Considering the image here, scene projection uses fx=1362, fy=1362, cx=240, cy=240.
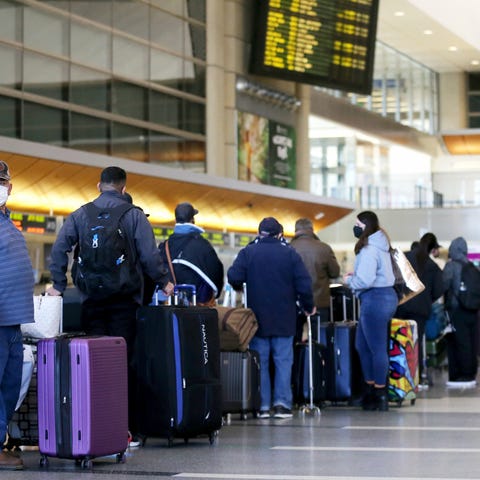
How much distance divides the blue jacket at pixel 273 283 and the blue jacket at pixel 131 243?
2.60m

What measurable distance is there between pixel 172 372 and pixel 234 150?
18.0 metres

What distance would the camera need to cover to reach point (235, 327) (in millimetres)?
10234

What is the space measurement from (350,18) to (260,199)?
16.1 feet

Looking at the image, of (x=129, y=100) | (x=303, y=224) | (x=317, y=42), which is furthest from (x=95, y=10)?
(x=303, y=224)

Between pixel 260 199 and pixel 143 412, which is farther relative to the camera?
pixel 260 199

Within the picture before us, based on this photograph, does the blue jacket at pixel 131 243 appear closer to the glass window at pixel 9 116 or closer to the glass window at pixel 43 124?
the glass window at pixel 9 116

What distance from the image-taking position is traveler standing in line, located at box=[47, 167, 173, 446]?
8.05 m

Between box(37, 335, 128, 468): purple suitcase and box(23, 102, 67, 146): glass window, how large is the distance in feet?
41.0

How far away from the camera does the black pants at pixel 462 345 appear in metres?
15.4

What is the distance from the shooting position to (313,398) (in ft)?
38.5

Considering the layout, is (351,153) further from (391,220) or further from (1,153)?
(1,153)

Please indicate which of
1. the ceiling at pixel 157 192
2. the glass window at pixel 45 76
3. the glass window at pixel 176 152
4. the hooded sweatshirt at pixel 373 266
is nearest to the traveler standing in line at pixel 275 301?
the hooded sweatshirt at pixel 373 266

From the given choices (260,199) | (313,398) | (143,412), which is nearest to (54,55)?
(260,199)

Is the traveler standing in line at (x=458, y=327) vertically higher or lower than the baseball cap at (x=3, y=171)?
lower
